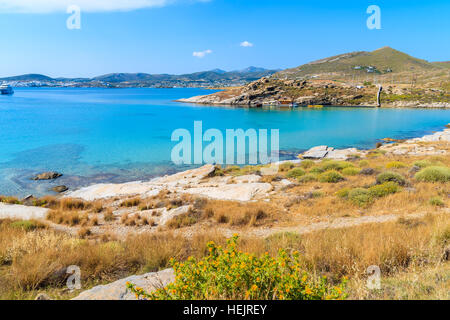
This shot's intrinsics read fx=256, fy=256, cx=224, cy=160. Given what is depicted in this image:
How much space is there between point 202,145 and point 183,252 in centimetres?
2725

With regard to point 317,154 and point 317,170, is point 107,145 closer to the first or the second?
point 317,154

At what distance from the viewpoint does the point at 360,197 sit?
1025 centimetres

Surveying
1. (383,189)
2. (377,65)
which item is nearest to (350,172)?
(383,189)

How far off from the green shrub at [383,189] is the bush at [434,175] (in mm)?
2245

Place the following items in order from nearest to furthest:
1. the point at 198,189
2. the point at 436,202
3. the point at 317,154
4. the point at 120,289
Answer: the point at 120,289 < the point at 436,202 < the point at 198,189 < the point at 317,154

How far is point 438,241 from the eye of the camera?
540 cm

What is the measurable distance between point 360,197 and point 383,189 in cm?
140

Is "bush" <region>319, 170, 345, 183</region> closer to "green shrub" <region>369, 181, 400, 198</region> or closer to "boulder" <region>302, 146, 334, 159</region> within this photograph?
"green shrub" <region>369, 181, 400, 198</region>

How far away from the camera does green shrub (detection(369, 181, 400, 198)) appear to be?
1059 cm

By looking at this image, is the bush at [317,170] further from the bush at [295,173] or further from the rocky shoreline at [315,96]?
the rocky shoreline at [315,96]

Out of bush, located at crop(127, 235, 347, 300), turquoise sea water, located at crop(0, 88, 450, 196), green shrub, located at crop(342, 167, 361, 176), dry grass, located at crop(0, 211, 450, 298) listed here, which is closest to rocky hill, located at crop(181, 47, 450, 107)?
turquoise sea water, located at crop(0, 88, 450, 196)

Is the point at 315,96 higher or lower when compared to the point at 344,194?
higher

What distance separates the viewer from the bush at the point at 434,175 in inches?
464

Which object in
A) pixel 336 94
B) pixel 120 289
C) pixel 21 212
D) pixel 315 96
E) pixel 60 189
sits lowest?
pixel 60 189
